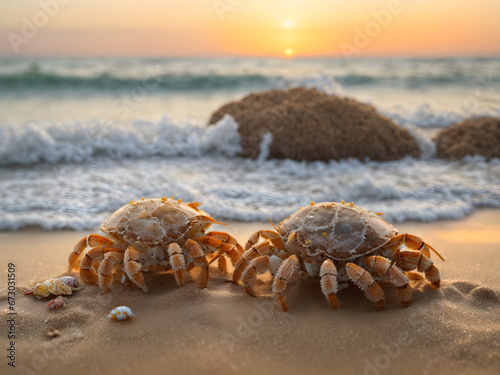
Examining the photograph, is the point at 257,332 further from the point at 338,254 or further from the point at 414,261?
the point at 414,261

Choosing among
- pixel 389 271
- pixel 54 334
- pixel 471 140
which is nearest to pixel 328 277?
pixel 389 271

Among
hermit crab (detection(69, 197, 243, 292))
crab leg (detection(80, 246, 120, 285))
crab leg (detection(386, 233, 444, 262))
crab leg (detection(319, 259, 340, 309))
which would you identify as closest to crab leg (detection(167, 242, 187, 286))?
hermit crab (detection(69, 197, 243, 292))

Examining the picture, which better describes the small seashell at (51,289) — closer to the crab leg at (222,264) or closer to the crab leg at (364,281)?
the crab leg at (222,264)

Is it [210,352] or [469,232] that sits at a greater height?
[469,232]

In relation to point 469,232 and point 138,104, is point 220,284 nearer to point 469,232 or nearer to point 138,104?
point 469,232

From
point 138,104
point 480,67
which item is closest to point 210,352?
point 138,104

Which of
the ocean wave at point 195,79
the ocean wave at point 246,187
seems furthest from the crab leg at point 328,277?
the ocean wave at point 195,79

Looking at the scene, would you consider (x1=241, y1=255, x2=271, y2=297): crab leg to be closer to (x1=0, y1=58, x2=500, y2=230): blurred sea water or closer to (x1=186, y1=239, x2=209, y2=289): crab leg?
(x1=186, y1=239, x2=209, y2=289): crab leg
